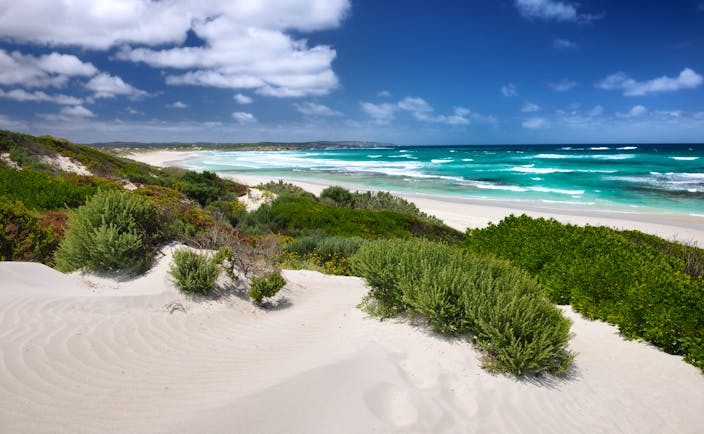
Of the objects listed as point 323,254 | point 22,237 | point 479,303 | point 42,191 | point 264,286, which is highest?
point 42,191

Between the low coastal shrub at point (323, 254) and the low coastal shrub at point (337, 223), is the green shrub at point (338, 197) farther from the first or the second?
the low coastal shrub at point (323, 254)

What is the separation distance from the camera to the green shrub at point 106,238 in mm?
6387

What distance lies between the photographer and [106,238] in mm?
6320

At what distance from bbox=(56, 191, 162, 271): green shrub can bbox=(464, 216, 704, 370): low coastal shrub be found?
677 cm

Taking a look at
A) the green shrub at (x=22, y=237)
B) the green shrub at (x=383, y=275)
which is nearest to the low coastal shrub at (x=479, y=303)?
the green shrub at (x=383, y=275)

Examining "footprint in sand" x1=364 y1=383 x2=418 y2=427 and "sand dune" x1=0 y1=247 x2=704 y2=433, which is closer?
"sand dune" x1=0 y1=247 x2=704 y2=433

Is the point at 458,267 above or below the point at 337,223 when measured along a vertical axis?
above

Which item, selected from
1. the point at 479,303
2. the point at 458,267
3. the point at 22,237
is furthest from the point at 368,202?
the point at 479,303

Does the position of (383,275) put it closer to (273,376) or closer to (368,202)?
(273,376)

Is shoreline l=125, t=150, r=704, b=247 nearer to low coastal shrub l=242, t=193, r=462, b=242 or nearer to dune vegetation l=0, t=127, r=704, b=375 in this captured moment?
low coastal shrub l=242, t=193, r=462, b=242

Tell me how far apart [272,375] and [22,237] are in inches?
246

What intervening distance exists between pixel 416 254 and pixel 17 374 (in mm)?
4637

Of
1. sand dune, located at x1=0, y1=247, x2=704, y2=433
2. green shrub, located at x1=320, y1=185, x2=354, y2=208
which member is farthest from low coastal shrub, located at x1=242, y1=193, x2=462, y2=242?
sand dune, located at x1=0, y1=247, x2=704, y2=433

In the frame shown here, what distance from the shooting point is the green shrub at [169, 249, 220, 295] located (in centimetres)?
604
